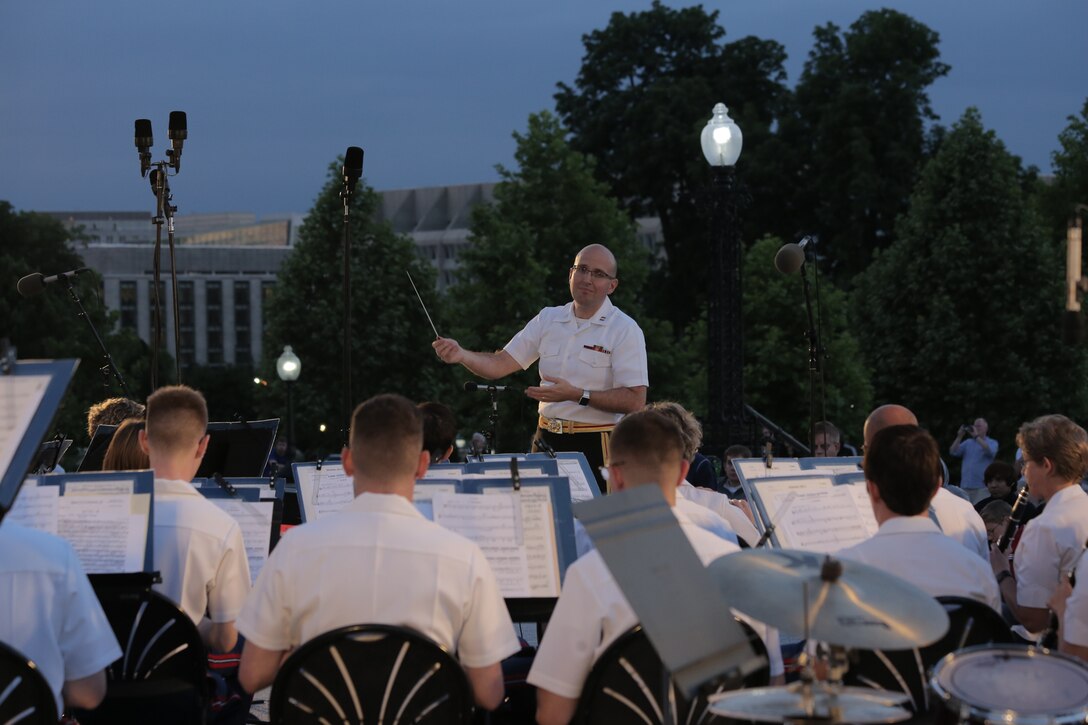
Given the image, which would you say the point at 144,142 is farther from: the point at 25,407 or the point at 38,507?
the point at 25,407

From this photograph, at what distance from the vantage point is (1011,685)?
3361mm

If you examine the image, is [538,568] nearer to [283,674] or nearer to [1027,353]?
[283,674]

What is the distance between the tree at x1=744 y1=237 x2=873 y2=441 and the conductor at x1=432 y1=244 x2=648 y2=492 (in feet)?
67.2

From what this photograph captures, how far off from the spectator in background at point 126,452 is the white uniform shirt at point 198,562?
748mm

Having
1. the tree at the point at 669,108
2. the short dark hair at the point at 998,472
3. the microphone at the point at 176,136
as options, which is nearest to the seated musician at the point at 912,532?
the microphone at the point at 176,136

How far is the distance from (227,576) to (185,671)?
1.68 ft

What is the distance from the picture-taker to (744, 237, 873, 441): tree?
29.4m

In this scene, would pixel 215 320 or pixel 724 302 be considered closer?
pixel 724 302

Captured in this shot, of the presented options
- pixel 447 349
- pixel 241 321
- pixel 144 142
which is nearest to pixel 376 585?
pixel 447 349

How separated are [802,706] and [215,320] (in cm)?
8689

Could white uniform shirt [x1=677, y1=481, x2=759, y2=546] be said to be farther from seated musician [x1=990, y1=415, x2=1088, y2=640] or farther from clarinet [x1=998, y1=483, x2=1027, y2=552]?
clarinet [x1=998, y1=483, x2=1027, y2=552]

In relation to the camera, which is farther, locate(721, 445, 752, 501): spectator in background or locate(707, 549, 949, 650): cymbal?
locate(721, 445, 752, 501): spectator in background

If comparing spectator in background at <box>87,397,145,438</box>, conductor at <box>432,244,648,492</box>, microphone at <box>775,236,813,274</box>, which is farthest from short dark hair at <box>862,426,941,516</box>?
spectator in background at <box>87,397,145,438</box>

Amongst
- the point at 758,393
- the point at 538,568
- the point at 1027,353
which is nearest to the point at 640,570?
the point at 538,568
